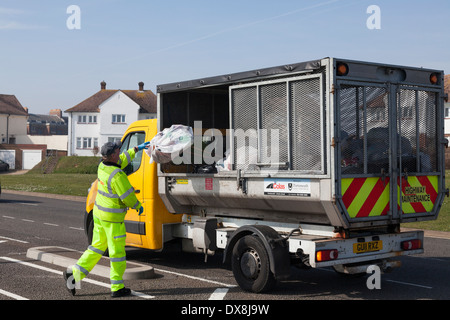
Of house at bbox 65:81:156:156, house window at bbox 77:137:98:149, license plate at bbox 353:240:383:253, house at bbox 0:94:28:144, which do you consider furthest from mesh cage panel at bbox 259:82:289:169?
house at bbox 0:94:28:144

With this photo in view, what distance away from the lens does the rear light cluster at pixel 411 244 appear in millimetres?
7833

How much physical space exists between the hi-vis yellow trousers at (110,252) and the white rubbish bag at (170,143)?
1440 millimetres

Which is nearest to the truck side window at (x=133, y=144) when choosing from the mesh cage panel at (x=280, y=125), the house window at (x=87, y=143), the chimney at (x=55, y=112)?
the mesh cage panel at (x=280, y=125)

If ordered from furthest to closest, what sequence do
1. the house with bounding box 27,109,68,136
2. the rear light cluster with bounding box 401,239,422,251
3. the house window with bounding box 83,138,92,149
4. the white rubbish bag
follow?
the house with bounding box 27,109,68,136
the house window with bounding box 83,138,92,149
the white rubbish bag
the rear light cluster with bounding box 401,239,422,251

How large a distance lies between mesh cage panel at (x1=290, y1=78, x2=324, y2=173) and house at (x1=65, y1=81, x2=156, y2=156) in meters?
62.4

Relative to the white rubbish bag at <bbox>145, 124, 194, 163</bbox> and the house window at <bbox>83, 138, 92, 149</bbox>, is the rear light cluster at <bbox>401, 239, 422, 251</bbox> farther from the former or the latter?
the house window at <bbox>83, 138, 92, 149</bbox>

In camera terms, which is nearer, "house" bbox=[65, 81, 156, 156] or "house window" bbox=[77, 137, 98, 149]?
"house" bbox=[65, 81, 156, 156]

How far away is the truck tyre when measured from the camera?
23.9 ft

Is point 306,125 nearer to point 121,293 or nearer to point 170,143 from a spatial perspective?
point 170,143

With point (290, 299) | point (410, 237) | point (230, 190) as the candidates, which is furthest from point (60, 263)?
point (410, 237)

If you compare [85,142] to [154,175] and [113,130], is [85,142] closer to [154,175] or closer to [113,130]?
[113,130]

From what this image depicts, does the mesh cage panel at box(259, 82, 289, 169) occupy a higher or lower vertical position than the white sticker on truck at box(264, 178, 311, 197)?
higher

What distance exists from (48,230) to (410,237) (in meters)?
9.16

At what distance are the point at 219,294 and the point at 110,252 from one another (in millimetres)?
1410
